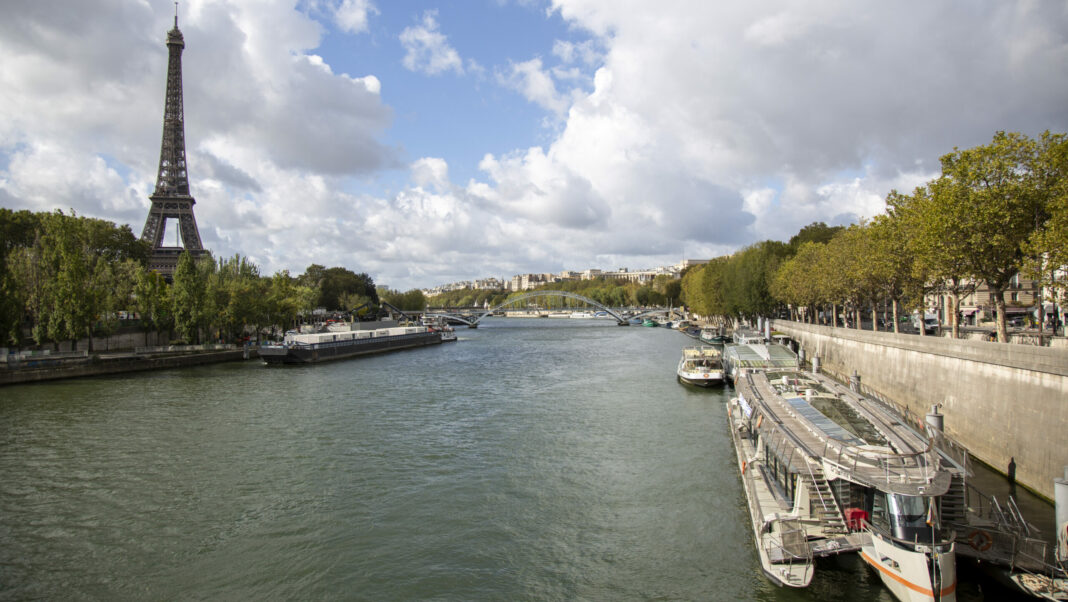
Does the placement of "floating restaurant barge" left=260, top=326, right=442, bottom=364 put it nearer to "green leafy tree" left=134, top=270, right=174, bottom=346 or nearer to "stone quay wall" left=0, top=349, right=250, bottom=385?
"stone quay wall" left=0, top=349, right=250, bottom=385

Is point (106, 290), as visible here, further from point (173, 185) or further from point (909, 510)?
point (909, 510)

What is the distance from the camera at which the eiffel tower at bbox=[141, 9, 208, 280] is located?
64.6 metres

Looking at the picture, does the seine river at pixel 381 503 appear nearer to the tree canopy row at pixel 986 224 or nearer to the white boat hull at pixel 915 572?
the white boat hull at pixel 915 572

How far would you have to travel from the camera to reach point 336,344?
4591 centimetres

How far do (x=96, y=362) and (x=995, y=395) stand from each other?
3822 cm

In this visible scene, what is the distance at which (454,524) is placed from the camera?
37.1 feet

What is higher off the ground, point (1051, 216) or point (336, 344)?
point (1051, 216)

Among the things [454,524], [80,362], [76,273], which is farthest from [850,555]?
[76,273]

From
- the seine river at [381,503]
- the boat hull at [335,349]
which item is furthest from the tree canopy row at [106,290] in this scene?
the seine river at [381,503]

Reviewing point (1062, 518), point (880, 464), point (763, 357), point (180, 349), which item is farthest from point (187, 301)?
point (1062, 518)

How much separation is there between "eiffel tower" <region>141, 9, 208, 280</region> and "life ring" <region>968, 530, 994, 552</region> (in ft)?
229

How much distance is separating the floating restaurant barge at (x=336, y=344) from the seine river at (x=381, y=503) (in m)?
15.9

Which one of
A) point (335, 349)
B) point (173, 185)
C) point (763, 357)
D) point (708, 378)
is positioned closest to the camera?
point (763, 357)

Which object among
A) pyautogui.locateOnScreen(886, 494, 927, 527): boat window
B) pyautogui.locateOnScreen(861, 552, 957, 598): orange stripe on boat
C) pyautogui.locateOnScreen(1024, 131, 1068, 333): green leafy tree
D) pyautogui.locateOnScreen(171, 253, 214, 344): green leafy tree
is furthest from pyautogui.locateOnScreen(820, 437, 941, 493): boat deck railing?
pyautogui.locateOnScreen(171, 253, 214, 344): green leafy tree
